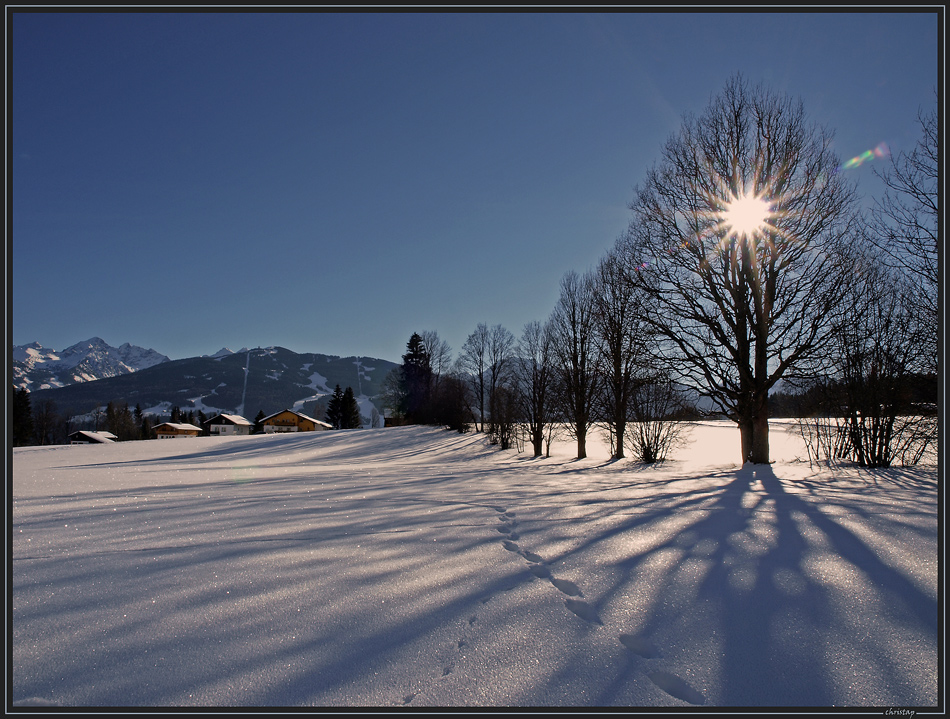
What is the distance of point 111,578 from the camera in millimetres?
2688

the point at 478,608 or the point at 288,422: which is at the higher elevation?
the point at 478,608

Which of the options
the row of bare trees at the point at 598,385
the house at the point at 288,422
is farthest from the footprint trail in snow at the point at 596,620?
the house at the point at 288,422

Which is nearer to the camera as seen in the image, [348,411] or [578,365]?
[578,365]

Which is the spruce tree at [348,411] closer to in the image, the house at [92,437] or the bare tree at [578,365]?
the house at [92,437]

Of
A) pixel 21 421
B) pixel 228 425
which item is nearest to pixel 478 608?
pixel 21 421

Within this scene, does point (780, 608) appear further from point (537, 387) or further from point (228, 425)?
point (228, 425)

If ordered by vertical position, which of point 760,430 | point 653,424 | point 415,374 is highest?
point 415,374

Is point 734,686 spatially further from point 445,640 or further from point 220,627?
point 220,627

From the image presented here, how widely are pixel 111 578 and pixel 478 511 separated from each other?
11.0 feet

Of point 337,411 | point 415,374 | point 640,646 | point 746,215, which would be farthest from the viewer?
point 337,411

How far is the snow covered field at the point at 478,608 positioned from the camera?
68.1 inches

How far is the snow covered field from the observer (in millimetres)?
1729

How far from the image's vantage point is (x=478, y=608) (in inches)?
92.9

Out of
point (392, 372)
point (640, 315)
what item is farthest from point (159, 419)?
point (640, 315)
